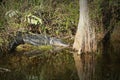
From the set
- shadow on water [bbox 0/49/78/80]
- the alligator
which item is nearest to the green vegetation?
shadow on water [bbox 0/49/78/80]

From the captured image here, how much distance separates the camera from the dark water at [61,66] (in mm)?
8094

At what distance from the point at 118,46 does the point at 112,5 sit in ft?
5.10

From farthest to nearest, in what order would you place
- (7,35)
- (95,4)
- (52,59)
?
1. (95,4)
2. (7,35)
3. (52,59)

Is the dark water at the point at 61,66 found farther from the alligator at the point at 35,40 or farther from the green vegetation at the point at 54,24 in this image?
the alligator at the point at 35,40

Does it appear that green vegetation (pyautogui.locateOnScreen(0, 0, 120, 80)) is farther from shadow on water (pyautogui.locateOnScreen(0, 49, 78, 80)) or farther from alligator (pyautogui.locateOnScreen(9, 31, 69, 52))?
alligator (pyautogui.locateOnScreen(9, 31, 69, 52))

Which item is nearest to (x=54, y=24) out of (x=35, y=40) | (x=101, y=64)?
(x=35, y=40)

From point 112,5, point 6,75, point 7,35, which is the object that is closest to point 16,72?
point 6,75

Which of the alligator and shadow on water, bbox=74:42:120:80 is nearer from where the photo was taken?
shadow on water, bbox=74:42:120:80

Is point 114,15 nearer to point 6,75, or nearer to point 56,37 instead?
point 56,37

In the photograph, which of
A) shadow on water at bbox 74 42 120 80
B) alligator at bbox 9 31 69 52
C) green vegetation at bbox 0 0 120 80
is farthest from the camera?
alligator at bbox 9 31 69 52

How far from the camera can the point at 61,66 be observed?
913 cm

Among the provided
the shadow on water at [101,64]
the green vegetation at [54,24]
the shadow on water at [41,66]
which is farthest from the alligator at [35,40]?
the shadow on water at [101,64]

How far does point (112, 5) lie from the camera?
12070 mm

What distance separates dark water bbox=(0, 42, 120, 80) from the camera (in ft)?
26.6
